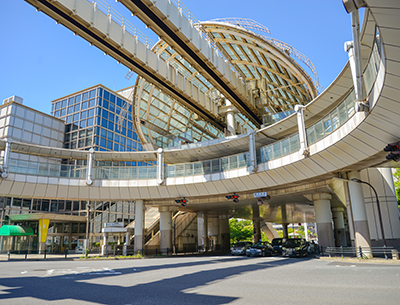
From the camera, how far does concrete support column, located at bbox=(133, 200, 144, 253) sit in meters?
31.3

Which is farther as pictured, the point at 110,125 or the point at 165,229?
the point at 110,125

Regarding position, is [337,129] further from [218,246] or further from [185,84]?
[218,246]

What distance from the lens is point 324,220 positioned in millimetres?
27453

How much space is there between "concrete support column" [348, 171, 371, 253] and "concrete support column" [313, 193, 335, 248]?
7019mm

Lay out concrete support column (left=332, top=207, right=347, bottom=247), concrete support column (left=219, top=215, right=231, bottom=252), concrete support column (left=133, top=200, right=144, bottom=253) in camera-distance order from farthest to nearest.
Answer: concrete support column (left=219, top=215, right=231, bottom=252), concrete support column (left=332, top=207, right=347, bottom=247), concrete support column (left=133, top=200, right=144, bottom=253)

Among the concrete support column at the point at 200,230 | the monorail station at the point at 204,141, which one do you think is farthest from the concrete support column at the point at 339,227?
the concrete support column at the point at 200,230

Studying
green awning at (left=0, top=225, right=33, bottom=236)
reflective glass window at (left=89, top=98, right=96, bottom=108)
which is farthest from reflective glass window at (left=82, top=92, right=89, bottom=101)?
green awning at (left=0, top=225, right=33, bottom=236)

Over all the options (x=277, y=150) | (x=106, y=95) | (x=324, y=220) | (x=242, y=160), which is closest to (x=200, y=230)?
(x=324, y=220)

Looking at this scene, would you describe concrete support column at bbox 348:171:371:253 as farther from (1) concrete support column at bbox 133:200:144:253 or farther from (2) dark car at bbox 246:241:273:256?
(1) concrete support column at bbox 133:200:144:253

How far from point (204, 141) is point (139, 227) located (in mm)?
11340

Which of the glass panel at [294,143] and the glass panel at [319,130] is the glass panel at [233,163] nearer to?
the glass panel at [294,143]

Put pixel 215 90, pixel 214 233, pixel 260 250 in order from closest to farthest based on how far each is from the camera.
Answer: pixel 260 250 < pixel 215 90 < pixel 214 233

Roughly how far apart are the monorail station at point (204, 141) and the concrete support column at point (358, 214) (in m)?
0.07

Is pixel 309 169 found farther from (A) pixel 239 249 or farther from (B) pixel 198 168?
(A) pixel 239 249
